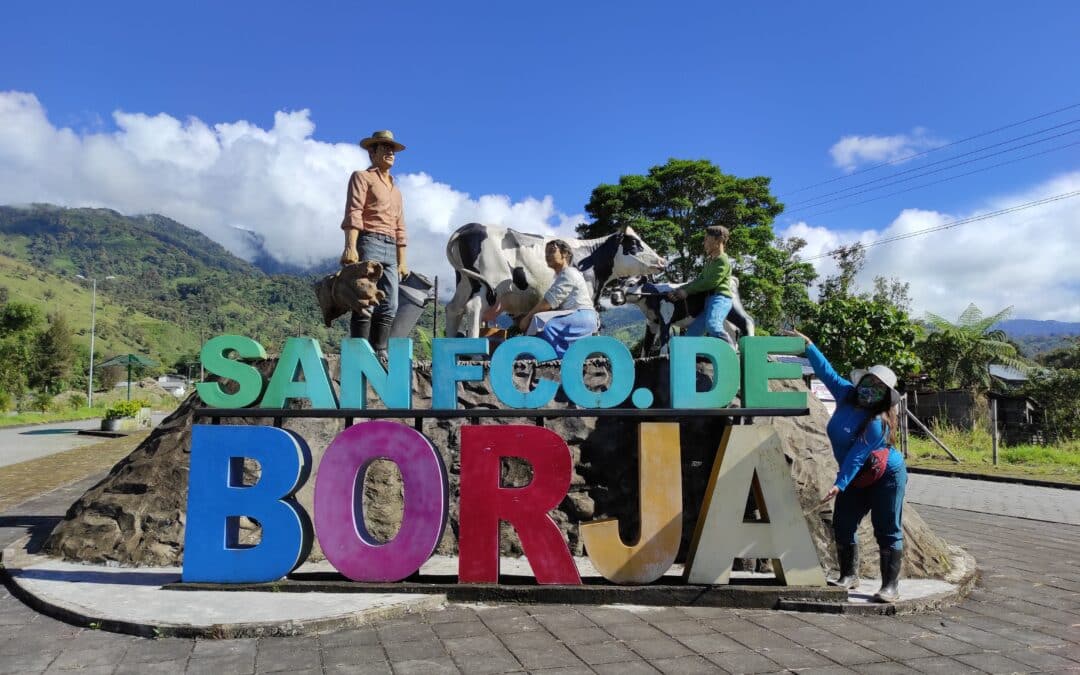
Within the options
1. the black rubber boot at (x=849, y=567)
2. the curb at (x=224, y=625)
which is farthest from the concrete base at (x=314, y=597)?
the black rubber boot at (x=849, y=567)

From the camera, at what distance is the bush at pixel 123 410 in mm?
25355

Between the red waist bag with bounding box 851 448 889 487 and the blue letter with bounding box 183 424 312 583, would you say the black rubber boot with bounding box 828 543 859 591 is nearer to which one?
the red waist bag with bounding box 851 448 889 487

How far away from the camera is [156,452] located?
7477 millimetres

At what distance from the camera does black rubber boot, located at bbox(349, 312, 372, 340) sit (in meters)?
7.75

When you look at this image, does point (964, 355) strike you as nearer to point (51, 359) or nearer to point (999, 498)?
point (999, 498)

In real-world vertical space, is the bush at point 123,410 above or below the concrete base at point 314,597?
above

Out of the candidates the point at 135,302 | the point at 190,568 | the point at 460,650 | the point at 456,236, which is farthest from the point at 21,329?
the point at 135,302

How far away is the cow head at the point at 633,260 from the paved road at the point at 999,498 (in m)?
5.74

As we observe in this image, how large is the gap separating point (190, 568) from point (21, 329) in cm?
4193

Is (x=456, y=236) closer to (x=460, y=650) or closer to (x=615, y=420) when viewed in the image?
(x=615, y=420)

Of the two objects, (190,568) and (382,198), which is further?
(382,198)

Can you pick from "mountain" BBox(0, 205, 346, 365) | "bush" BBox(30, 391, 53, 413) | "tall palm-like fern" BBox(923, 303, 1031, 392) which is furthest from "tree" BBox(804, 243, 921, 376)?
"mountain" BBox(0, 205, 346, 365)

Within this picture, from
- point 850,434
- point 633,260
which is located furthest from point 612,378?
point 633,260

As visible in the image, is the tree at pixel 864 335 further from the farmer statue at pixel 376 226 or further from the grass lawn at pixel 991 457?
the farmer statue at pixel 376 226
